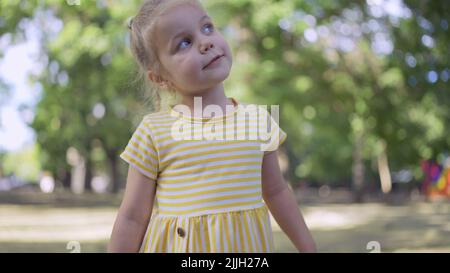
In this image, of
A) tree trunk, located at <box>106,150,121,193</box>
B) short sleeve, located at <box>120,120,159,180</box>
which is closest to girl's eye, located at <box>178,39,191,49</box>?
short sleeve, located at <box>120,120,159,180</box>

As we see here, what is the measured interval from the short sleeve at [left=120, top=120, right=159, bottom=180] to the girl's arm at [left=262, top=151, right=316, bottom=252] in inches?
13.5

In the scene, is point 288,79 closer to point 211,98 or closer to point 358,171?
point 358,171

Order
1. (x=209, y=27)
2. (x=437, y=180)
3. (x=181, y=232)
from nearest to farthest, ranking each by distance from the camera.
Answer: (x=181, y=232) < (x=209, y=27) < (x=437, y=180)

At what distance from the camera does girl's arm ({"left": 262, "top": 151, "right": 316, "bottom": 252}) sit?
5.46 ft

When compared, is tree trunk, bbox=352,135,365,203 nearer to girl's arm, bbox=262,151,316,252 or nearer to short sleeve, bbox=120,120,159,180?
girl's arm, bbox=262,151,316,252

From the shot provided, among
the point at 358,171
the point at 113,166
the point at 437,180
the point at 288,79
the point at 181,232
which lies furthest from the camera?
the point at 113,166

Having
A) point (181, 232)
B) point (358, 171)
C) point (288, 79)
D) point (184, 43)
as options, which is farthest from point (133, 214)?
point (358, 171)

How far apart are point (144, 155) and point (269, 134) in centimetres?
38

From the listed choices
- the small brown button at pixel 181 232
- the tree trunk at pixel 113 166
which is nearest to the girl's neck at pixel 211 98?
the small brown button at pixel 181 232

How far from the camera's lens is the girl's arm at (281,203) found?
166 centimetres

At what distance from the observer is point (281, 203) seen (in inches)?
67.2
